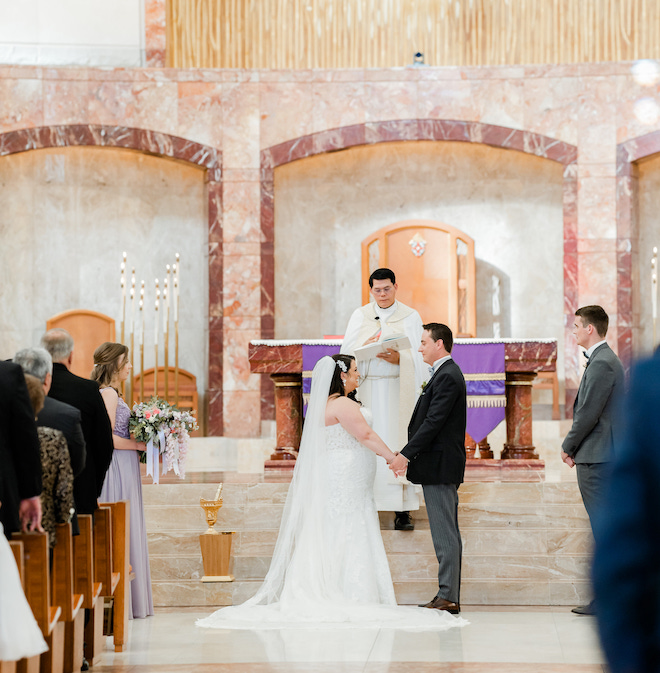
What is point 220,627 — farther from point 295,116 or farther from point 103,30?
point 103,30

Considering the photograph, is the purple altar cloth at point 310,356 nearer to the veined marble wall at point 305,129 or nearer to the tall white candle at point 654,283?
the veined marble wall at point 305,129

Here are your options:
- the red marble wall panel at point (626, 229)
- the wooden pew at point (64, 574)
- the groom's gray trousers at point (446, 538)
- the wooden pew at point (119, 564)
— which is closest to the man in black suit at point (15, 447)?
the wooden pew at point (64, 574)

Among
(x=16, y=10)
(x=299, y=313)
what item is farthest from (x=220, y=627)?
(x=16, y=10)

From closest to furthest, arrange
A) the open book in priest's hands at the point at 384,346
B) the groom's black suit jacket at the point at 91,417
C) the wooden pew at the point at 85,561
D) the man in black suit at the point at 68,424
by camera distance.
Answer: the man in black suit at the point at 68,424
the wooden pew at the point at 85,561
the groom's black suit jacket at the point at 91,417
the open book in priest's hands at the point at 384,346

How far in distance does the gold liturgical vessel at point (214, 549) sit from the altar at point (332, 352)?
1.73 m

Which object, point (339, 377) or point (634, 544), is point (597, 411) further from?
point (634, 544)

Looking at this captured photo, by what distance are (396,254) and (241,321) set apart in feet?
6.40

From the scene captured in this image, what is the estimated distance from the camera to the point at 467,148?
40.4ft

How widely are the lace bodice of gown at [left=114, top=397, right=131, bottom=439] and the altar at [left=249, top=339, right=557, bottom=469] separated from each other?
7.76ft

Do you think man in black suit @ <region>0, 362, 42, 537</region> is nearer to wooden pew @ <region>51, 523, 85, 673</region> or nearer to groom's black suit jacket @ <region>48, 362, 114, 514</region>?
wooden pew @ <region>51, 523, 85, 673</region>

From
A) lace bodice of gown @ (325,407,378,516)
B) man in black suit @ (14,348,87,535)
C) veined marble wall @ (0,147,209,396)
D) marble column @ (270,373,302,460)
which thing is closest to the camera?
man in black suit @ (14,348,87,535)

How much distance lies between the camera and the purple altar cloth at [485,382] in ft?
27.7

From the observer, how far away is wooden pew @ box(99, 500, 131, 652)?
17.6ft

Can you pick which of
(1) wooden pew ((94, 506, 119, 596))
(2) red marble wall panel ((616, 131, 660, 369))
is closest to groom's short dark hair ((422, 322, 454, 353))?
(1) wooden pew ((94, 506, 119, 596))
